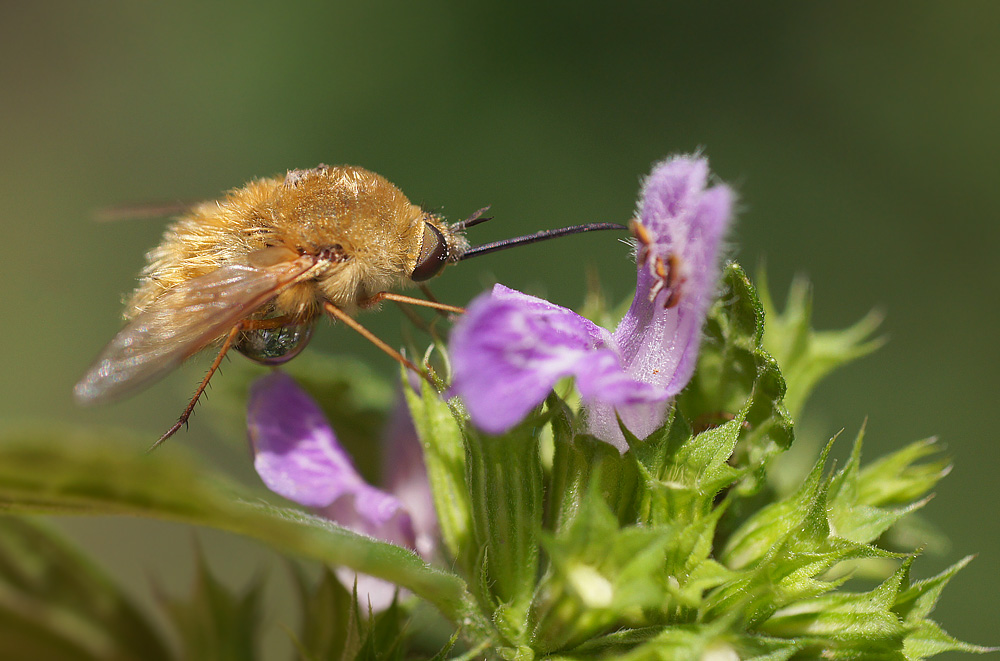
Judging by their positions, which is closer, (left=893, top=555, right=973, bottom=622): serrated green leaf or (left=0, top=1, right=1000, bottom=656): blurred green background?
(left=893, top=555, right=973, bottom=622): serrated green leaf

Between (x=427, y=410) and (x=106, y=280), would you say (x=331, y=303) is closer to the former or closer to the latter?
(x=427, y=410)

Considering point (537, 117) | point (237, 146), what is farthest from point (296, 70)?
point (537, 117)

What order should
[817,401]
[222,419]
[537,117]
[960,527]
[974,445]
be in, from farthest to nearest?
1. [537,117]
2. [817,401]
3. [974,445]
4. [960,527]
5. [222,419]

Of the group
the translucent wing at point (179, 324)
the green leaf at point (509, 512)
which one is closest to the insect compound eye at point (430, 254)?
the translucent wing at point (179, 324)

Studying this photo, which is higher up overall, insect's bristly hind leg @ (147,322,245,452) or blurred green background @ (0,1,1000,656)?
blurred green background @ (0,1,1000,656)

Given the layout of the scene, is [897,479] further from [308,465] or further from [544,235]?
[308,465]

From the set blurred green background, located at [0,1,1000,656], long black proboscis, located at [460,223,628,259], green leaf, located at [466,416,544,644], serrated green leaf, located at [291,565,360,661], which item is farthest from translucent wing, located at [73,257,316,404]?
blurred green background, located at [0,1,1000,656]

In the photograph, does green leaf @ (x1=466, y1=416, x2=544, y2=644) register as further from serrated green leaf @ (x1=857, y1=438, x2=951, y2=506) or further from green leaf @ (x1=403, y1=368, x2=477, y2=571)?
serrated green leaf @ (x1=857, y1=438, x2=951, y2=506)
